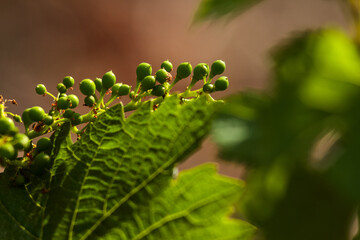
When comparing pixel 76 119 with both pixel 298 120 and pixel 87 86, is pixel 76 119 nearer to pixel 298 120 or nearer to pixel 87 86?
pixel 87 86

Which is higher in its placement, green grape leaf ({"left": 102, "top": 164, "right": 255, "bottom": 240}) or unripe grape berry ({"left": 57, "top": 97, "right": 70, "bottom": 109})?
unripe grape berry ({"left": 57, "top": 97, "right": 70, "bottom": 109})

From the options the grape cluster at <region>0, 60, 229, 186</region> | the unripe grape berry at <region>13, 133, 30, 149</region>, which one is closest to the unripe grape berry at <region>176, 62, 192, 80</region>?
the grape cluster at <region>0, 60, 229, 186</region>

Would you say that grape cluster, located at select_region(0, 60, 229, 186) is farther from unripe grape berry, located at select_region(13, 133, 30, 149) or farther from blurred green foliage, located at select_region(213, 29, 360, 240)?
blurred green foliage, located at select_region(213, 29, 360, 240)

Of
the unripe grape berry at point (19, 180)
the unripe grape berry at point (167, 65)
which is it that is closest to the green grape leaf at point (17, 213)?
the unripe grape berry at point (19, 180)

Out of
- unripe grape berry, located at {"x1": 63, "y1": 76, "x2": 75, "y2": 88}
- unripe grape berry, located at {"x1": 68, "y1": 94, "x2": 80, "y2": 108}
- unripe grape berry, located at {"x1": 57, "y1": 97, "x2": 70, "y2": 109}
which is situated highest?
unripe grape berry, located at {"x1": 63, "y1": 76, "x2": 75, "y2": 88}

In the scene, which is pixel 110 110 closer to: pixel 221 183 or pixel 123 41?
pixel 221 183

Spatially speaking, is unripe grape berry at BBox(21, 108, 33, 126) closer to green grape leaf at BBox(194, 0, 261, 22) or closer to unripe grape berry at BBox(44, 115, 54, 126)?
unripe grape berry at BBox(44, 115, 54, 126)

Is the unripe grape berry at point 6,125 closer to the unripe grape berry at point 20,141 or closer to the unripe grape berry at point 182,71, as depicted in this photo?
the unripe grape berry at point 20,141

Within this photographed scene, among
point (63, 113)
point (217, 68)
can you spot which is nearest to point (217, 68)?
point (217, 68)

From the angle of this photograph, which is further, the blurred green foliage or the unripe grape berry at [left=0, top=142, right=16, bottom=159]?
the unripe grape berry at [left=0, top=142, right=16, bottom=159]
